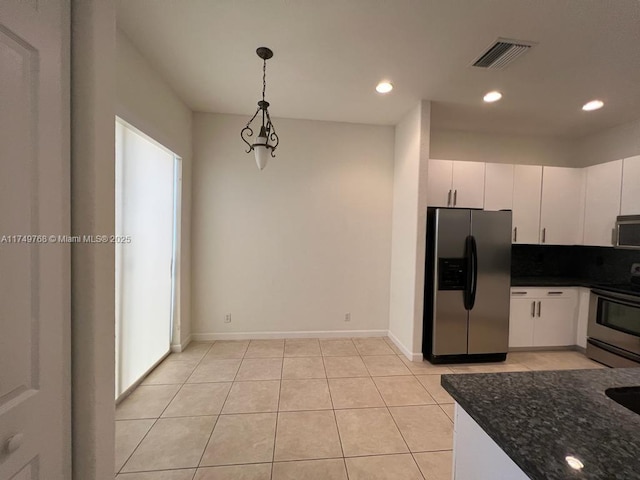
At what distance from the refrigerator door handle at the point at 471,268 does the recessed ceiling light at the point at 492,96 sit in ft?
4.85

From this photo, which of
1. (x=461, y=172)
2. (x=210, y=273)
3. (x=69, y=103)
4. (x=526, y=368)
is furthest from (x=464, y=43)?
(x=210, y=273)

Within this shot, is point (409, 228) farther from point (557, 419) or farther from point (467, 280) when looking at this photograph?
point (557, 419)

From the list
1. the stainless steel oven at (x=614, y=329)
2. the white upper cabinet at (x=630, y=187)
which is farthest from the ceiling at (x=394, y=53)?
the stainless steel oven at (x=614, y=329)

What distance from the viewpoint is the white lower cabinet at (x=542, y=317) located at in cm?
335

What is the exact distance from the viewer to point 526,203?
3.43 m

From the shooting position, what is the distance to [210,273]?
3.55m

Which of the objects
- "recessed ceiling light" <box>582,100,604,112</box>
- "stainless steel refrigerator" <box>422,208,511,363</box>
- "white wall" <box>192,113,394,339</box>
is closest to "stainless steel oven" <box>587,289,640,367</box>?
"stainless steel refrigerator" <box>422,208,511,363</box>

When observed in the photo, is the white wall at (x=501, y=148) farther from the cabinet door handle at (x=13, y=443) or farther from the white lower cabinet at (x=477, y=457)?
the cabinet door handle at (x=13, y=443)

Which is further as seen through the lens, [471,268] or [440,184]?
[440,184]

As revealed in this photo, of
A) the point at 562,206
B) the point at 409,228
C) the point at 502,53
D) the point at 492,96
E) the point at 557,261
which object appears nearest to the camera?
the point at 502,53

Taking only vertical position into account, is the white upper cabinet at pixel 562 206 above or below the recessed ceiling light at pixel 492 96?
below

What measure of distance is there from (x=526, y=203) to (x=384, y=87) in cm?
235

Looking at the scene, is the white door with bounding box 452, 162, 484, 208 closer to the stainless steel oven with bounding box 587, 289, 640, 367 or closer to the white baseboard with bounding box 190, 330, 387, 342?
the stainless steel oven with bounding box 587, 289, 640, 367

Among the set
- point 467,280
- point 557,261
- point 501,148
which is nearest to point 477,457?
point 467,280
